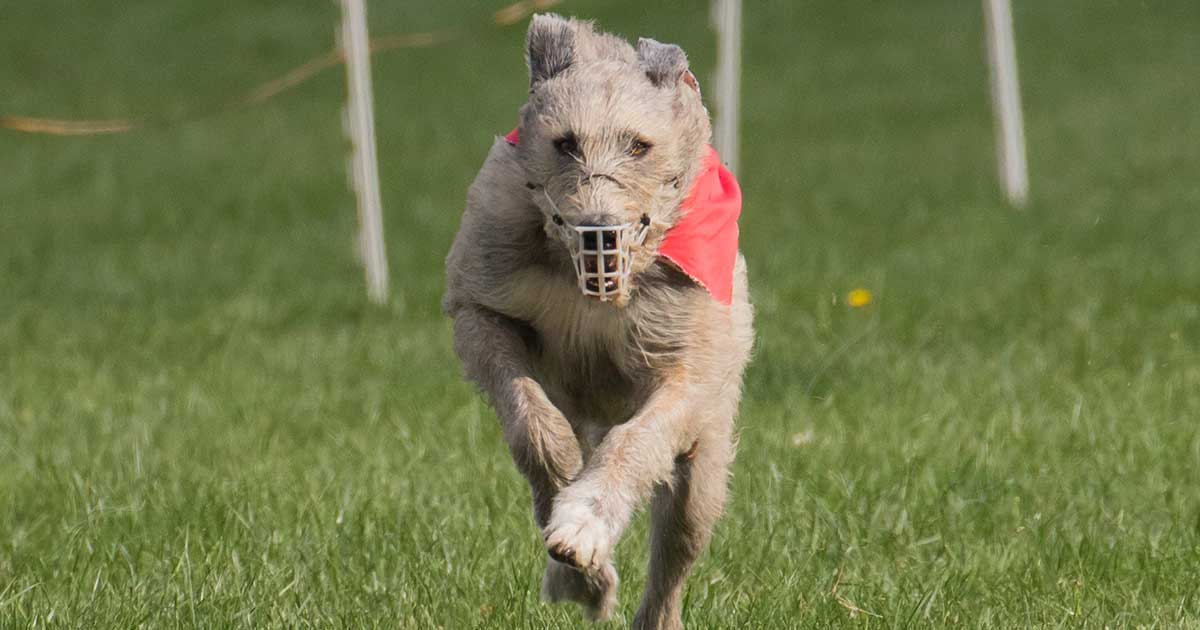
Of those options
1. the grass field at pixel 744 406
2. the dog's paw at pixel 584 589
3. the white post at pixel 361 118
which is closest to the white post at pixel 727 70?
the grass field at pixel 744 406

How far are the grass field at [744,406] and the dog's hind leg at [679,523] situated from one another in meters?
0.12

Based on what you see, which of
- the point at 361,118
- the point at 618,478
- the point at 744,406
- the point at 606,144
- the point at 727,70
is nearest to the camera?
the point at 606,144

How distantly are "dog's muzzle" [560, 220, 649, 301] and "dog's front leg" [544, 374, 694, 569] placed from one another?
0.40m

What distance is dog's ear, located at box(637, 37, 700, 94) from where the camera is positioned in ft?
12.2

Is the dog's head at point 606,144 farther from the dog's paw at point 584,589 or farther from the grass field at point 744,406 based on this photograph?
the grass field at point 744,406

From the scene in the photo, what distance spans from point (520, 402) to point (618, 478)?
0.31 m

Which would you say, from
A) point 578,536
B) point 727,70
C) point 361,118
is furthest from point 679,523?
point 727,70

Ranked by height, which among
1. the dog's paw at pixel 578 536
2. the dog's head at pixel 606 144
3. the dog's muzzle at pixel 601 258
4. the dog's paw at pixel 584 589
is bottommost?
the dog's paw at pixel 584 589

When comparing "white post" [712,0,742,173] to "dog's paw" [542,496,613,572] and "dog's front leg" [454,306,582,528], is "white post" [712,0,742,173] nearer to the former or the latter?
"dog's front leg" [454,306,582,528]

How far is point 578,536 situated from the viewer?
11.2 feet

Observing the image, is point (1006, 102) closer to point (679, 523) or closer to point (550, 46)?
point (679, 523)

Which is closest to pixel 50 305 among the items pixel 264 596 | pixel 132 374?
pixel 132 374

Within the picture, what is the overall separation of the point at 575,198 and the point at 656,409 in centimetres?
61

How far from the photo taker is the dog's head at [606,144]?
3.45 m
